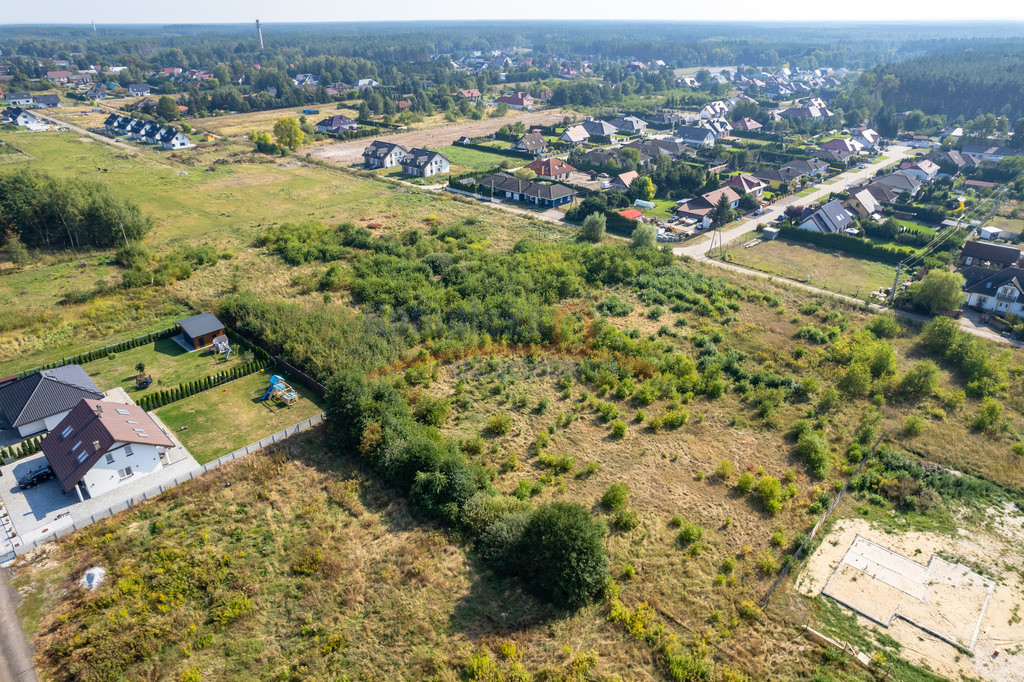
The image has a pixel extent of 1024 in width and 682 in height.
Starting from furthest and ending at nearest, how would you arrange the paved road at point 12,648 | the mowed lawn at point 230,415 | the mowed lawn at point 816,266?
the mowed lawn at point 816,266, the mowed lawn at point 230,415, the paved road at point 12,648

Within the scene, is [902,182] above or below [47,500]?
above

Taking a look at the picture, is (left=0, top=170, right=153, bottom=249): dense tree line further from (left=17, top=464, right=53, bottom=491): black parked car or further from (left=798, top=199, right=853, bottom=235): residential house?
(left=798, top=199, right=853, bottom=235): residential house

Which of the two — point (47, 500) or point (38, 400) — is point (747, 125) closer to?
point (38, 400)

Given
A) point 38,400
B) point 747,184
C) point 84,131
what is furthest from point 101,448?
point 84,131

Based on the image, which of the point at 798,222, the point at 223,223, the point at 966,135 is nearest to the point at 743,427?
the point at 798,222

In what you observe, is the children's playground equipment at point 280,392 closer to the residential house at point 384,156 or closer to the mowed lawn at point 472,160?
the mowed lawn at point 472,160

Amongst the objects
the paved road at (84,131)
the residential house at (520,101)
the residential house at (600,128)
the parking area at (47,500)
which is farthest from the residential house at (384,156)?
the parking area at (47,500)
